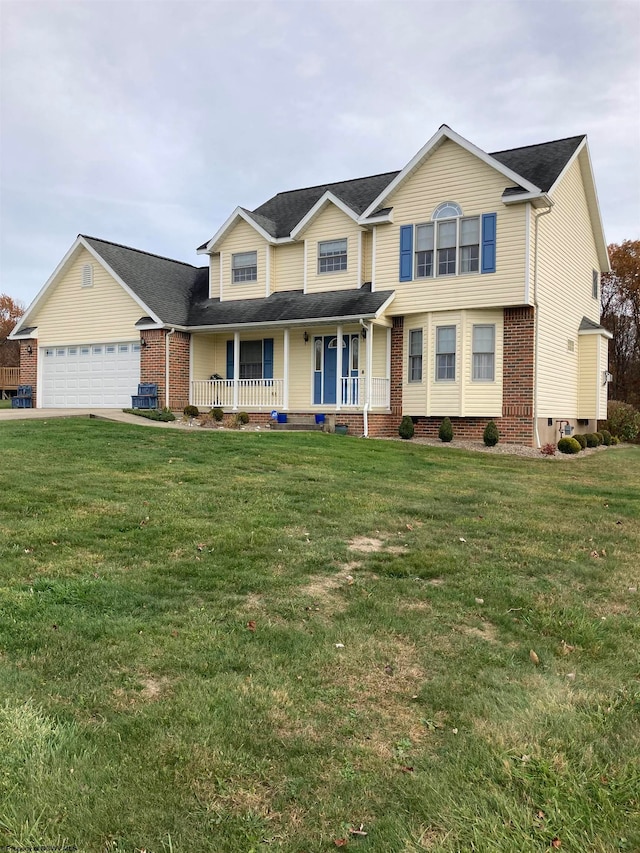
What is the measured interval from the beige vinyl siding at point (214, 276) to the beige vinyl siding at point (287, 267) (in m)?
2.27

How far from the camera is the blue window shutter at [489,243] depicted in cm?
1658

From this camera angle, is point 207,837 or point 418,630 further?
point 418,630

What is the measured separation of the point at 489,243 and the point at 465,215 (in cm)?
114

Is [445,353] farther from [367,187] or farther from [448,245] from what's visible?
[367,187]

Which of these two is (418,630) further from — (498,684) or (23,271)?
(23,271)

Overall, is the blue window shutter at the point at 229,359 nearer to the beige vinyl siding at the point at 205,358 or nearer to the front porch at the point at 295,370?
the front porch at the point at 295,370

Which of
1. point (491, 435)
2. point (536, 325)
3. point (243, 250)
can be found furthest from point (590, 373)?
point (243, 250)

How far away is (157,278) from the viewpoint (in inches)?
879

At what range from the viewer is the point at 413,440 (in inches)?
679

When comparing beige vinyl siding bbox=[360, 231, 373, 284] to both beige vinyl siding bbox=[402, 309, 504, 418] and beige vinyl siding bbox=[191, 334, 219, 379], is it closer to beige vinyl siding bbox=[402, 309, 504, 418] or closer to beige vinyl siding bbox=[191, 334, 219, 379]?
beige vinyl siding bbox=[402, 309, 504, 418]


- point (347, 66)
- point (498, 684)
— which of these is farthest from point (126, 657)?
point (347, 66)

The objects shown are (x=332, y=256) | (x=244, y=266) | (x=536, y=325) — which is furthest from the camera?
(x=244, y=266)

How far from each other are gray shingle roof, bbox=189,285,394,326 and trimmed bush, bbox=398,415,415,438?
124 inches

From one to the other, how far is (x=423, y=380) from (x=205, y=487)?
10864mm
